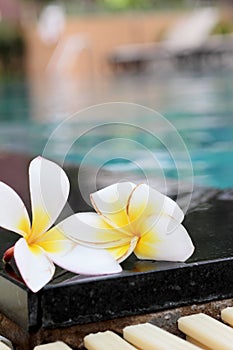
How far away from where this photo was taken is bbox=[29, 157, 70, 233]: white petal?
155 cm

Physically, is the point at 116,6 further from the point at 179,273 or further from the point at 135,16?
the point at 179,273

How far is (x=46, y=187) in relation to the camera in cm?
157

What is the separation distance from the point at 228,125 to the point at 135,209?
14.1 ft

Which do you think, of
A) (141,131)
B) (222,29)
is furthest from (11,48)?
(141,131)

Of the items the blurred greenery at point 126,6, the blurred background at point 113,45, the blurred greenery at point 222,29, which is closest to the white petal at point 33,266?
the blurred background at point 113,45

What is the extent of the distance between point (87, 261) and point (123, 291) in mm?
88

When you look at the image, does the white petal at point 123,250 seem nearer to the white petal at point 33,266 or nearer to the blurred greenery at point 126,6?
the white petal at point 33,266

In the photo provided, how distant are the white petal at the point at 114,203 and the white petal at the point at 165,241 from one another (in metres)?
0.05

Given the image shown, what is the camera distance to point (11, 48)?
57.1 ft

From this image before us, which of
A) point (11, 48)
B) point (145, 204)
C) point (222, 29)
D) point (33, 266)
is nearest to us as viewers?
point (33, 266)

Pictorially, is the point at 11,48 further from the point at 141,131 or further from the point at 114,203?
the point at 114,203

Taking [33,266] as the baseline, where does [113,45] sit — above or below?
below

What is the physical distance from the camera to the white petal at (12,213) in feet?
5.07

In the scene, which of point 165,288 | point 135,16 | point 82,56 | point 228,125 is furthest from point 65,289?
point 135,16
